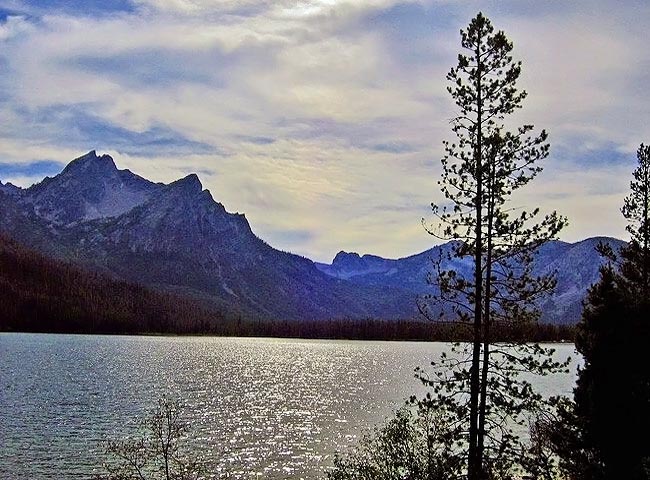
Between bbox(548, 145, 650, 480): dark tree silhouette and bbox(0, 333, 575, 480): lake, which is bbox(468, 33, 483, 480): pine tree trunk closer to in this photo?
bbox(548, 145, 650, 480): dark tree silhouette

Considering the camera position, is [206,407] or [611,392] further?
[206,407]

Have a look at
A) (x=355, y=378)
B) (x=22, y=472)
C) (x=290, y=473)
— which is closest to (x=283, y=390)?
(x=355, y=378)

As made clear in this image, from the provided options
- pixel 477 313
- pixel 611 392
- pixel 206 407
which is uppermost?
pixel 477 313

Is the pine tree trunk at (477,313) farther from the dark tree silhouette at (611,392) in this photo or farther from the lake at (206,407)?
the lake at (206,407)

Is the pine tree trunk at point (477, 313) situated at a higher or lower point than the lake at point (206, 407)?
higher

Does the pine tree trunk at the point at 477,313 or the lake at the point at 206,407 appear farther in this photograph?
the lake at the point at 206,407

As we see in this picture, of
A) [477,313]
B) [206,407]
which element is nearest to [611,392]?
[477,313]

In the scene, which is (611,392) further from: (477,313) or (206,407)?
(206,407)

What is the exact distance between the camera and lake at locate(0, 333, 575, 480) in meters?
58.9

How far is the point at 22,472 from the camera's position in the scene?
51188 millimetres

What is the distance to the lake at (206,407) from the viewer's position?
58906 mm

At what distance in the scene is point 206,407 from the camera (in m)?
93.0

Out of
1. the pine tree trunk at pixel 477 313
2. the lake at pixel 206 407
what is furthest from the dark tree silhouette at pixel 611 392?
the lake at pixel 206 407

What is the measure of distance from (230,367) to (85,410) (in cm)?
8035
